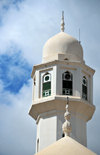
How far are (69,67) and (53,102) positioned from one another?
9.13 ft

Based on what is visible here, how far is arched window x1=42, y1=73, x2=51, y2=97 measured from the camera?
115ft

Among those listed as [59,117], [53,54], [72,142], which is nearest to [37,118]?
[59,117]

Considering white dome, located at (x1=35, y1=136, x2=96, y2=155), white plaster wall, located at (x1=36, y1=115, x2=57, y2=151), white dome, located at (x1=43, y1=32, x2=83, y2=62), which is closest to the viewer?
white dome, located at (x1=35, y1=136, x2=96, y2=155)

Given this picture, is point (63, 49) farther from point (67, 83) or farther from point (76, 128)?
point (76, 128)

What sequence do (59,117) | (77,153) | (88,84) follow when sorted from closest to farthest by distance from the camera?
(77,153), (59,117), (88,84)

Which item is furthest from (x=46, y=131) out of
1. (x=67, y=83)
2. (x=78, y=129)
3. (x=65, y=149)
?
(x=65, y=149)

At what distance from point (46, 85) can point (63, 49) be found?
9.33ft

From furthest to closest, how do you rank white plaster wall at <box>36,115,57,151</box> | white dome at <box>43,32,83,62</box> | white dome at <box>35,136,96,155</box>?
1. white dome at <box>43,32,83,62</box>
2. white plaster wall at <box>36,115,57,151</box>
3. white dome at <box>35,136,96,155</box>

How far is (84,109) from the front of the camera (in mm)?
35094

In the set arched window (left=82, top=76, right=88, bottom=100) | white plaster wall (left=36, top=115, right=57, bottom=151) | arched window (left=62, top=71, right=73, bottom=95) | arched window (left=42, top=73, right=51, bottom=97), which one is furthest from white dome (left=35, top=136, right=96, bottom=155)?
arched window (left=82, top=76, right=88, bottom=100)

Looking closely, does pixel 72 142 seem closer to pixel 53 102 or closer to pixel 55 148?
pixel 55 148

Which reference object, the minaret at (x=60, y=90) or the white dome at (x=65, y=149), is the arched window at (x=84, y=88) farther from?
the white dome at (x=65, y=149)

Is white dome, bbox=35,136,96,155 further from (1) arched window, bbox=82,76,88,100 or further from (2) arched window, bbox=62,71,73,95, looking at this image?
(1) arched window, bbox=82,76,88,100

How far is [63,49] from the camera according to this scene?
36344 millimetres
